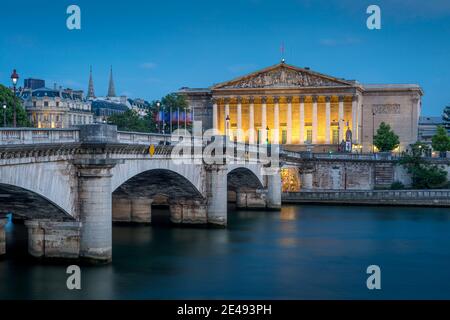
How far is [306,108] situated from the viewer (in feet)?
480

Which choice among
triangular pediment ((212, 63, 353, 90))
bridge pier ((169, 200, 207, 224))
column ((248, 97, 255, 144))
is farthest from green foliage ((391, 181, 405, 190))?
bridge pier ((169, 200, 207, 224))

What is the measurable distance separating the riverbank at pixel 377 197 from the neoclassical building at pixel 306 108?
1784 inches

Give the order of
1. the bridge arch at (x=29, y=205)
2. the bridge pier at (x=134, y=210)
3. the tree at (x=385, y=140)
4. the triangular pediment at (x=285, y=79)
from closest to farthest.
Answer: the bridge arch at (x=29, y=205) < the bridge pier at (x=134, y=210) < the tree at (x=385, y=140) < the triangular pediment at (x=285, y=79)

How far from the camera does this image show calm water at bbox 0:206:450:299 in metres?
39.9

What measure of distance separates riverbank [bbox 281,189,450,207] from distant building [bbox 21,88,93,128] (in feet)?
191

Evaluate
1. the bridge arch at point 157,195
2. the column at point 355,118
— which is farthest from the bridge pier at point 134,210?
the column at point 355,118

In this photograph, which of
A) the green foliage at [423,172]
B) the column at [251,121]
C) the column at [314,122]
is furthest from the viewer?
the column at [251,121]

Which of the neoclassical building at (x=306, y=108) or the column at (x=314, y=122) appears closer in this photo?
the neoclassical building at (x=306, y=108)

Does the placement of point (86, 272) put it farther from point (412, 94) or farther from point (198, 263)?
point (412, 94)

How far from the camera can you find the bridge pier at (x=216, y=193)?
212 feet

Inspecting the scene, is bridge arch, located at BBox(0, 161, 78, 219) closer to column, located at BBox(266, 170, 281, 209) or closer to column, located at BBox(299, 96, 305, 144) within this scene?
column, located at BBox(266, 170, 281, 209)

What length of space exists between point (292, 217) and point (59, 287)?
42.1 meters

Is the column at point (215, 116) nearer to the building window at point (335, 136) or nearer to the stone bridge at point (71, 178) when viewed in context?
the building window at point (335, 136)
